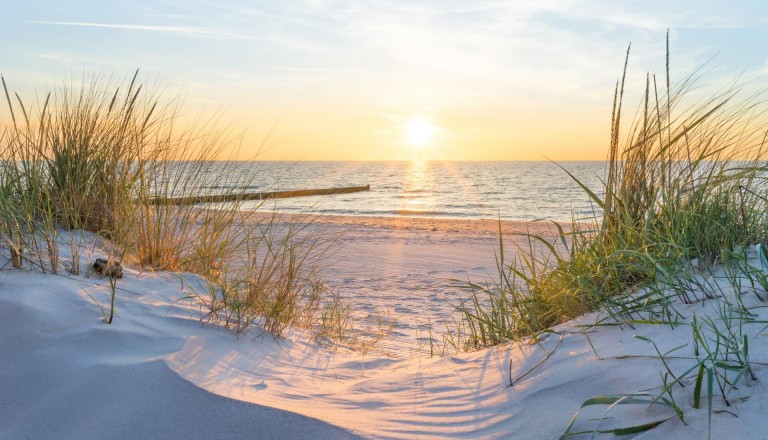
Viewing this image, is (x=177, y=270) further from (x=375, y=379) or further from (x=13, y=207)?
(x=375, y=379)

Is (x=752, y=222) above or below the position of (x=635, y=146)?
below

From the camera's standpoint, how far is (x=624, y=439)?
1.54m

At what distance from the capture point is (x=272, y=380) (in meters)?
2.28

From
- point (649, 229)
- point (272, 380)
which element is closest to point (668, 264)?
point (649, 229)

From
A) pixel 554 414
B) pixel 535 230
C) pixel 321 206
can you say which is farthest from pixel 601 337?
pixel 321 206

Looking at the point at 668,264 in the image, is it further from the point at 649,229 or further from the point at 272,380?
the point at 272,380

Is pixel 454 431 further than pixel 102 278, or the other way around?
pixel 102 278

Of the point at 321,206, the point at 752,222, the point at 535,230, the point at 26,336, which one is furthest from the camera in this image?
the point at 321,206

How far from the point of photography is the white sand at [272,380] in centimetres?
174

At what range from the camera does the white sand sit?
5.70 feet

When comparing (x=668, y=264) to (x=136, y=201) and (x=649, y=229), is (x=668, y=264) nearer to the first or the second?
(x=649, y=229)

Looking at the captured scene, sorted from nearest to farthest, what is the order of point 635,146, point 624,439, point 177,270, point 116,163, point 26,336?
point 624,439 < point 26,336 < point 635,146 < point 177,270 < point 116,163

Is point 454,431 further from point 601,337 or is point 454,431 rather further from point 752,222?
point 752,222

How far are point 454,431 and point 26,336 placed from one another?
5.21ft
